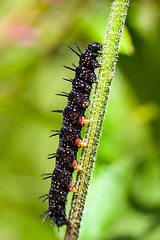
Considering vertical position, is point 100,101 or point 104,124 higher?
point 104,124

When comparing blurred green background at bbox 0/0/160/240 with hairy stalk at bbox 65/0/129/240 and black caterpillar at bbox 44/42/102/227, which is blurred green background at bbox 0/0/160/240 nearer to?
black caterpillar at bbox 44/42/102/227

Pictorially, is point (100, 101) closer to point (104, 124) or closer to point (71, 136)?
point (71, 136)

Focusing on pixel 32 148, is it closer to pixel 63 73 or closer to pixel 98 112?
pixel 63 73

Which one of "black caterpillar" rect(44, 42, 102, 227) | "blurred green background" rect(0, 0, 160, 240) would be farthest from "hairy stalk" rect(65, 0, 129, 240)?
"black caterpillar" rect(44, 42, 102, 227)

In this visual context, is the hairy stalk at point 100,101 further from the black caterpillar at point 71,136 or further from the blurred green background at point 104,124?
the black caterpillar at point 71,136

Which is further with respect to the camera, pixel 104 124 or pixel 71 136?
pixel 104 124

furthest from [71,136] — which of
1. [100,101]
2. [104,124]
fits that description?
[100,101]

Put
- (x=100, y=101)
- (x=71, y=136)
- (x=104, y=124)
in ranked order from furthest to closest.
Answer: (x=104, y=124) < (x=71, y=136) < (x=100, y=101)
